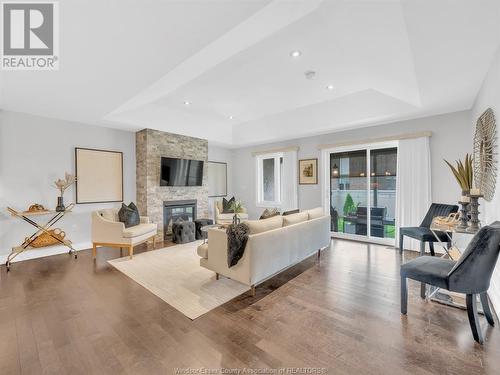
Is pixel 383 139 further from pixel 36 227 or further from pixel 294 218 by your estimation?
pixel 36 227

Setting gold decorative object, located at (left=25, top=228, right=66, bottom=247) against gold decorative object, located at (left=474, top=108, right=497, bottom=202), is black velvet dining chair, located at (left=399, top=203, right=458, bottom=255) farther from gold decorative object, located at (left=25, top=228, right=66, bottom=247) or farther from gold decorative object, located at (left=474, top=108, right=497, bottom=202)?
gold decorative object, located at (left=25, top=228, right=66, bottom=247)

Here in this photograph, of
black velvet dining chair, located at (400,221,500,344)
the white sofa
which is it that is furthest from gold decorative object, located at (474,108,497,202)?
the white sofa

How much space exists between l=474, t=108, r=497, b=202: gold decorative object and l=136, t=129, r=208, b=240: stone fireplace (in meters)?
5.50

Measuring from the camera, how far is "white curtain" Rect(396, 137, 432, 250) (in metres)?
4.34

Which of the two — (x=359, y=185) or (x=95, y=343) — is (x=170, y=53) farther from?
(x=359, y=185)

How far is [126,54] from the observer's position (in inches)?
91.6

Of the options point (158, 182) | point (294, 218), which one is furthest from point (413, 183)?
point (158, 182)

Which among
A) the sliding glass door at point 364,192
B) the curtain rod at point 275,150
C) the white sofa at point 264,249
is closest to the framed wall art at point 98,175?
the white sofa at point 264,249

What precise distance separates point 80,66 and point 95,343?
278 cm

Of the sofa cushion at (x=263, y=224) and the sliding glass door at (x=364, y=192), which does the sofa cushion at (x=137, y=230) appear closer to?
the sofa cushion at (x=263, y=224)

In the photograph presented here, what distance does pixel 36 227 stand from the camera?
4.18m

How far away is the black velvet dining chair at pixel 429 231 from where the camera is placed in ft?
12.1

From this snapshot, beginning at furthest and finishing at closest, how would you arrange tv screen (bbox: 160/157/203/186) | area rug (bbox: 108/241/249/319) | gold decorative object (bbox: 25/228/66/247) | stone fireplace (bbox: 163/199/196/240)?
stone fireplace (bbox: 163/199/196/240), tv screen (bbox: 160/157/203/186), gold decorative object (bbox: 25/228/66/247), area rug (bbox: 108/241/249/319)

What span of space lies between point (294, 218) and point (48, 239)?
4327 mm
